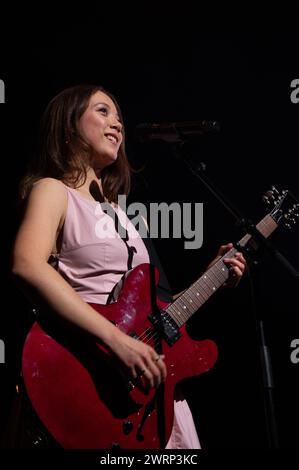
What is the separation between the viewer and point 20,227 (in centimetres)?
155

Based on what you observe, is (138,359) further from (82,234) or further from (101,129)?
(101,129)

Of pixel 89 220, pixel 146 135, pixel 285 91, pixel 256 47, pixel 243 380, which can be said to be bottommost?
pixel 243 380

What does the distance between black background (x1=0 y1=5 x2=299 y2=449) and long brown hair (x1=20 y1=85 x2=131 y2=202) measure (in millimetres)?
487

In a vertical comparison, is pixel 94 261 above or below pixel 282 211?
above

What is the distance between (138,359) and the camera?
1.38 meters

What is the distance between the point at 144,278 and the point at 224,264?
465mm

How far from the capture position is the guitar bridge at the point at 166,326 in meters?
1.65

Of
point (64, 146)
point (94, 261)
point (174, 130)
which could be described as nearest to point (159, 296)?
point (94, 261)

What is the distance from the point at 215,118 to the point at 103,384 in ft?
5.74

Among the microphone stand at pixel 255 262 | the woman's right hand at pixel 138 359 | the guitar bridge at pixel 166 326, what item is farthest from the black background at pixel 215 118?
the woman's right hand at pixel 138 359

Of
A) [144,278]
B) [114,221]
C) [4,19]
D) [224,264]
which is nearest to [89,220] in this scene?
[114,221]

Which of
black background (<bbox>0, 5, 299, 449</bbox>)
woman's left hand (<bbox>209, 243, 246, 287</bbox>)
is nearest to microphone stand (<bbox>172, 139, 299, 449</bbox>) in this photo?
woman's left hand (<bbox>209, 243, 246, 287</bbox>)

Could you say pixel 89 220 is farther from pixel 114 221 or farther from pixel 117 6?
pixel 117 6

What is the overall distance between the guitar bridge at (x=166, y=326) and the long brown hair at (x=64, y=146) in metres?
0.56
